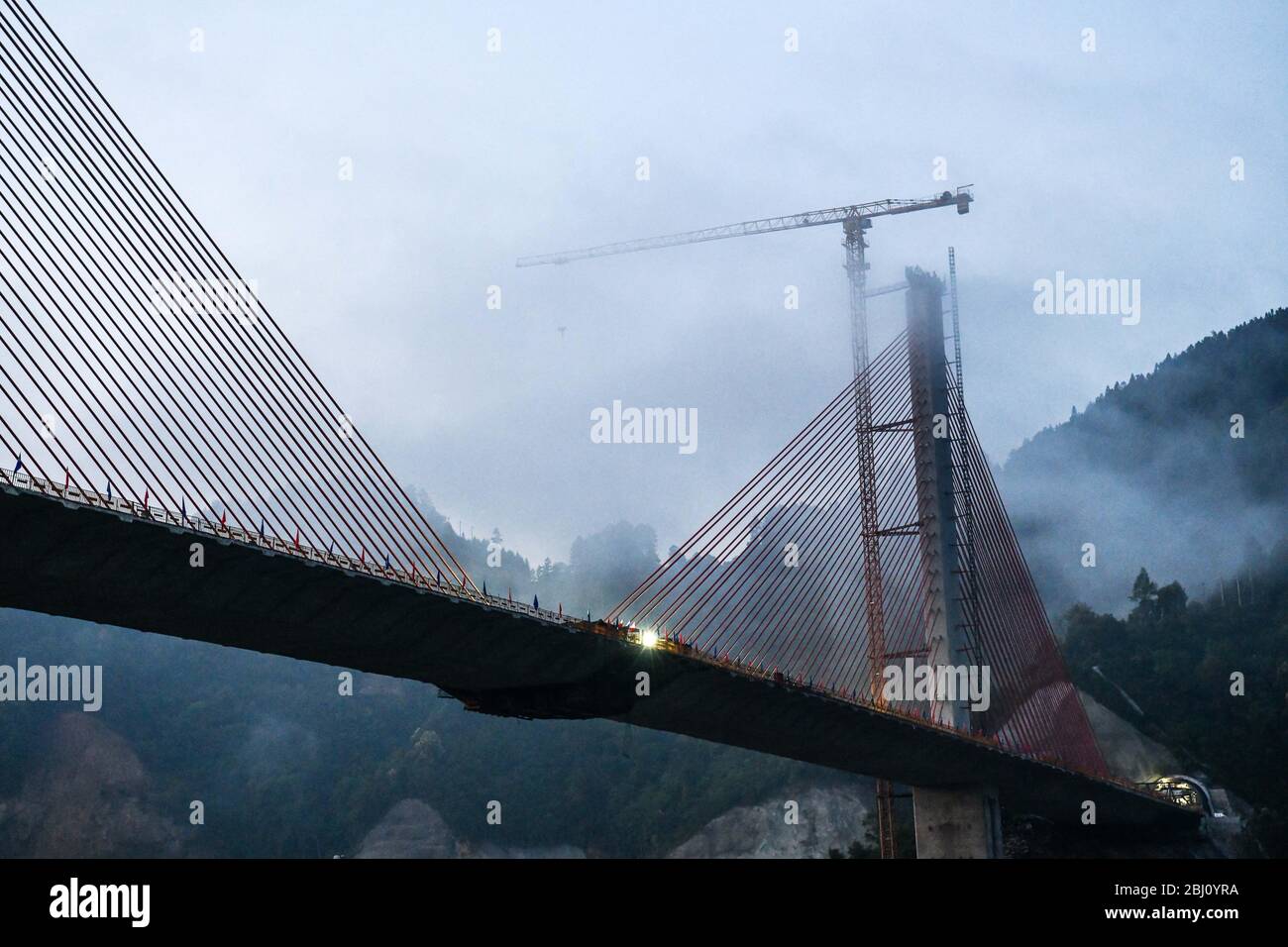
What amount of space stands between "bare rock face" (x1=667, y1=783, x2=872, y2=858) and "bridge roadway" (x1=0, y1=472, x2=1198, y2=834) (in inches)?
1981

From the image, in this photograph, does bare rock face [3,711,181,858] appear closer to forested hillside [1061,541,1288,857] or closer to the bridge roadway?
the bridge roadway

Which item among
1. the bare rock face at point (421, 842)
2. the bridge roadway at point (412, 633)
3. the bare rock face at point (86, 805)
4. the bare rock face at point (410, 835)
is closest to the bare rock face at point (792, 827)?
the bare rock face at point (421, 842)

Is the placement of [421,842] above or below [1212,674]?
below

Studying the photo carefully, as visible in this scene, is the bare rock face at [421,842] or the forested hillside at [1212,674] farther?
the bare rock face at [421,842]

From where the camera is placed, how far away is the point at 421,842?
162000 mm

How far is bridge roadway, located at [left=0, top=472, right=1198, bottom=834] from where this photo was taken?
48.9 meters

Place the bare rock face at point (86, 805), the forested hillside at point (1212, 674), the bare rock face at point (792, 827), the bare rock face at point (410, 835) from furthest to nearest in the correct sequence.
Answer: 1. the bare rock face at point (410, 835)
2. the bare rock face at point (86, 805)
3. the bare rock face at point (792, 827)
4. the forested hillside at point (1212, 674)

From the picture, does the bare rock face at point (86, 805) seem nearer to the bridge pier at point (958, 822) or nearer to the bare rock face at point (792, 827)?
the bare rock face at point (792, 827)

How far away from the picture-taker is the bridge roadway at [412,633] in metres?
48.9

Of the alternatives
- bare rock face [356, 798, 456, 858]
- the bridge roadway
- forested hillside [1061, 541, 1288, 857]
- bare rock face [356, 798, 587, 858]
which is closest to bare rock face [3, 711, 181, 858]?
bare rock face [356, 798, 456, 858]

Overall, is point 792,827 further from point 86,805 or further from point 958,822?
point 86,805

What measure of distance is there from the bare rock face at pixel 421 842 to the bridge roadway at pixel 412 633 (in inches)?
3087

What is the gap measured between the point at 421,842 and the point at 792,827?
45.5 metres

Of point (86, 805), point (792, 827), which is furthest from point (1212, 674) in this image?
point (86, 805)
